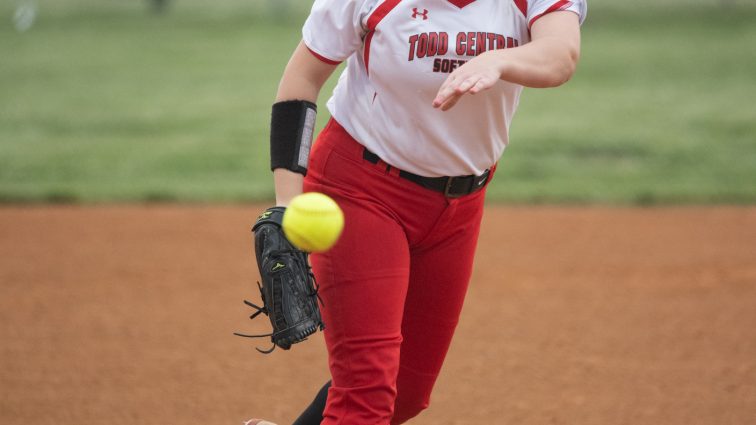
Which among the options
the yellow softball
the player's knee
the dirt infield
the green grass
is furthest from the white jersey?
the green grass

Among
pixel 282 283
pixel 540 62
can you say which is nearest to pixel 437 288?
pixel 282 283

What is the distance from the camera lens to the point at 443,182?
2.95 meters

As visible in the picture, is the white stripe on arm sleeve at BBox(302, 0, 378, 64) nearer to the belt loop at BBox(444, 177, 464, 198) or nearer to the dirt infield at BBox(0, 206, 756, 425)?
the belt loop at BBox(444, 177, 464, 198)

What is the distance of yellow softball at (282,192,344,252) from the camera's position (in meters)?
2.54

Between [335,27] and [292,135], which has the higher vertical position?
[335,27]

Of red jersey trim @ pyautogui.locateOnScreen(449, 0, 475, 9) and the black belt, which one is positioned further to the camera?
the black belt

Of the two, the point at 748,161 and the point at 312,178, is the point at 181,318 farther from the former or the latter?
the point at 748,161

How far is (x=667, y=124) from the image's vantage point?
12.2 m

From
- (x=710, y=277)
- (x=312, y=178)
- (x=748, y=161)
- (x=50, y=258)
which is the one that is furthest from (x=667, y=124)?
(x=312, y=178)

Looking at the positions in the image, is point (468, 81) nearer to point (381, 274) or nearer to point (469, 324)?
point (381, 274)

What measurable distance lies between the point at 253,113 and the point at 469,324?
26.2 feet

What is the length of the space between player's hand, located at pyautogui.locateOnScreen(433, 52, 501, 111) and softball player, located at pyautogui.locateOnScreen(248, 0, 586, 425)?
19 cm

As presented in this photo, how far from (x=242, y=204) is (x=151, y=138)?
10.9ft

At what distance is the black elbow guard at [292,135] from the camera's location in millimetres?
2822
